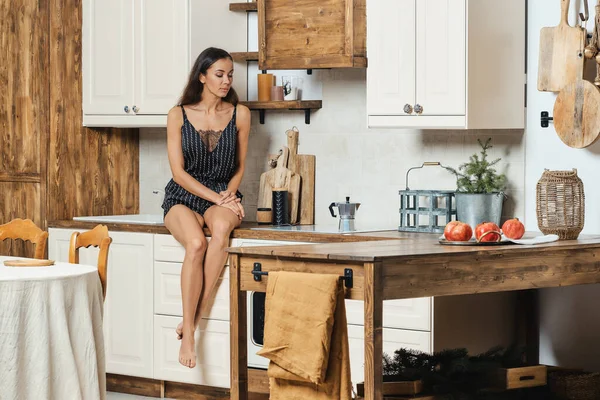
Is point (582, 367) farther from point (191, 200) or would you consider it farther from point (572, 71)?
point (191, 200)

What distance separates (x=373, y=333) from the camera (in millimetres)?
3389

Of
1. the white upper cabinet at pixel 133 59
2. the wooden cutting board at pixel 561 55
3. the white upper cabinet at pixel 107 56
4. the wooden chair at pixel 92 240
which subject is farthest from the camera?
the white upper cabinet at pixel 107 56

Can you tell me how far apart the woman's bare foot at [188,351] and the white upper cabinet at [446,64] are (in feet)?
4.51

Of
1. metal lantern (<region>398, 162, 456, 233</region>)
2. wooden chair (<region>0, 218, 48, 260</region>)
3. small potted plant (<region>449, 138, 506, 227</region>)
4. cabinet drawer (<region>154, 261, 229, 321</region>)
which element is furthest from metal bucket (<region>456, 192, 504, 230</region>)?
wooden chair (<region>0, 218, 48, 260</region>)

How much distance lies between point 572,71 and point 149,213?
2770 mm

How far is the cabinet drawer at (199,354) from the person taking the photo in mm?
5328

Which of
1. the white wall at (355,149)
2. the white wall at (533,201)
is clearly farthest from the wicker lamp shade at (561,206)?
the white wall at (355,149)

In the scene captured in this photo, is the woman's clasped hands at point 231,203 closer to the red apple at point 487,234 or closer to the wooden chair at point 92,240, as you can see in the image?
the wooden chair at point 92,240

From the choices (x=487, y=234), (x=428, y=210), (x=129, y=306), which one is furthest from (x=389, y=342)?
(x=129, y=306)

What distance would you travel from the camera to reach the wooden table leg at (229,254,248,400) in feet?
12.5

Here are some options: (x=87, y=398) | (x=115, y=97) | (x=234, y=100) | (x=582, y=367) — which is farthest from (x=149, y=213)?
(x=582, y=367)

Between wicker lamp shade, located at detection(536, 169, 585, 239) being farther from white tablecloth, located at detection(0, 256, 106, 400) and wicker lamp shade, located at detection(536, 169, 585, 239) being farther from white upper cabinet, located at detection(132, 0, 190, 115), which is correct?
white upper cabinet, located at detection(132, 0, 190, 115)

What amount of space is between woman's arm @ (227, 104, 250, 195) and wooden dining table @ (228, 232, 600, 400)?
1512mm

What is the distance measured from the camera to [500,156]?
5125 mm
